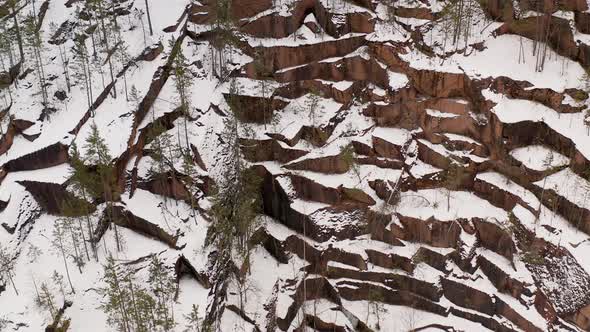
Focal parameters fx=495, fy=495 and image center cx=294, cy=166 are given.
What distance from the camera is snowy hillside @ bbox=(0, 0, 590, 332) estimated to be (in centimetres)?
3177

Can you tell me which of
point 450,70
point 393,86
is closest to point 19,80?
point 393,86

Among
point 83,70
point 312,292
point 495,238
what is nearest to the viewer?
point 495,238

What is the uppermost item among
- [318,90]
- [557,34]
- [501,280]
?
[557,34]

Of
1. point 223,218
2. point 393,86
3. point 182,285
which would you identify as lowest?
point 182,285

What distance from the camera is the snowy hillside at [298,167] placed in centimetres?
3177

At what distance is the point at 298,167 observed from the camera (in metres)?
38.2

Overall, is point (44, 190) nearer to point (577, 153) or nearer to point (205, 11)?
point (205, 11)

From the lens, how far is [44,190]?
1328 inches

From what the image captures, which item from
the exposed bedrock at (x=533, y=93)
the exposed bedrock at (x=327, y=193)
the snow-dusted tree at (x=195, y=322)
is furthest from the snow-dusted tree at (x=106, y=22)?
the exposed bedrock at (x=533, y=93)

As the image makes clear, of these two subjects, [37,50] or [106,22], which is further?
[106,22]

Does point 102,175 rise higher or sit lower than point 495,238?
higher

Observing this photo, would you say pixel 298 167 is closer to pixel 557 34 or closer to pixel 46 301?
pixel 46 301

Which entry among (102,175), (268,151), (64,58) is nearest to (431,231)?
(268,151)

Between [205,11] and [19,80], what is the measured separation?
646 inches
